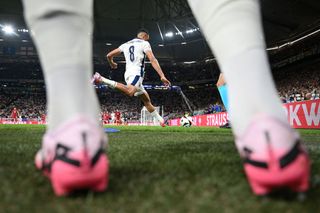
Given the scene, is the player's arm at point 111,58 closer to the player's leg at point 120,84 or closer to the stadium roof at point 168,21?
the player's leg at point 120,84

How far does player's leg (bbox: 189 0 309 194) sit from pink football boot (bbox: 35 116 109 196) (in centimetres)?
37

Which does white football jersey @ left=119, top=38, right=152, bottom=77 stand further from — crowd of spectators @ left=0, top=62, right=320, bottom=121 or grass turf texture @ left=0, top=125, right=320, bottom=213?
crowd of spectators @ left=0, top=62, right=320, bottom=121

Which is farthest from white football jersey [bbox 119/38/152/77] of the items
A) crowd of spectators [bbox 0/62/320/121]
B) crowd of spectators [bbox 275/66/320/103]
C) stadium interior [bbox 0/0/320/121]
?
crowd of spectators [bbox 0/62/320/121]

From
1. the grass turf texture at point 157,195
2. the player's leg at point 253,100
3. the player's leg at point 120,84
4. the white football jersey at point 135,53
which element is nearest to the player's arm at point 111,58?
the white football jersey at point 135,53

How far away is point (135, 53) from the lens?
7121 mm

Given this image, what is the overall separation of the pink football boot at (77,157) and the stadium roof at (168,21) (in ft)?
65.6

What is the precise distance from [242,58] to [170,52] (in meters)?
30.2

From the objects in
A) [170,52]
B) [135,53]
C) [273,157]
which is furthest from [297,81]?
[273,157]

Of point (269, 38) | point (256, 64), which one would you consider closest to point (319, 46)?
point (269, 38)

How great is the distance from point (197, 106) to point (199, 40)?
750 cm

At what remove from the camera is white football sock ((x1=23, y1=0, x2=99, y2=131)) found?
84cm

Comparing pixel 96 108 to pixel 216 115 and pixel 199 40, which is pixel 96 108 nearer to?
pixel 216 115

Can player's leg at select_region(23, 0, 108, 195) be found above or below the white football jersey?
below

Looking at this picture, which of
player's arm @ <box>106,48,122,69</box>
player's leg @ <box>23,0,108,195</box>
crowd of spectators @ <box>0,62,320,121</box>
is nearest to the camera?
player's leg @ <box>23,0,108,195</box>
